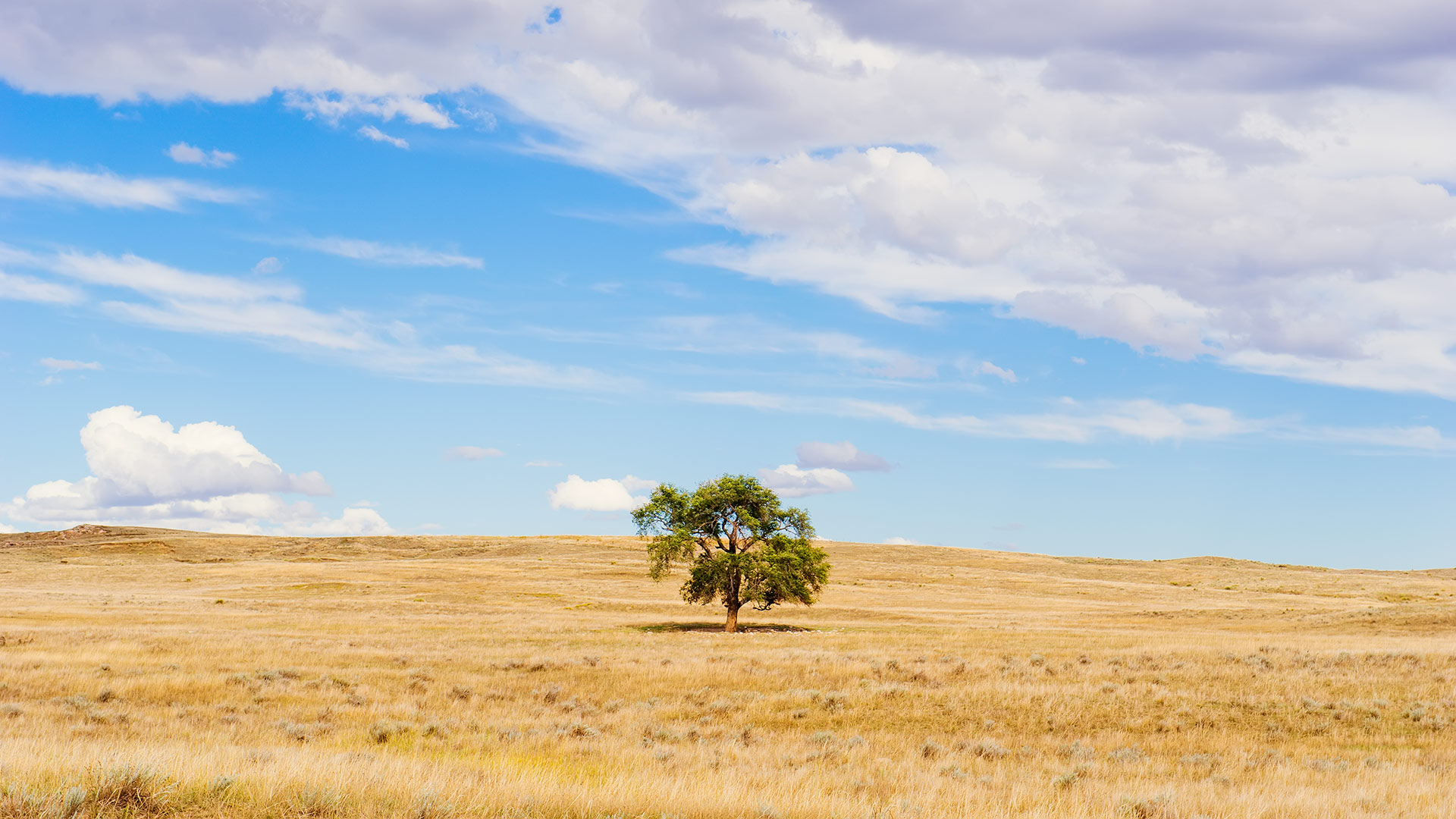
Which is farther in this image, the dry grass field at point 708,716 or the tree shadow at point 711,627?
the tree shadow at point 711,627

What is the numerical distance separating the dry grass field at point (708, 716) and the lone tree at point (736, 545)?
Result: 290 cm

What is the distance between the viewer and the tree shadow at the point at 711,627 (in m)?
50.9

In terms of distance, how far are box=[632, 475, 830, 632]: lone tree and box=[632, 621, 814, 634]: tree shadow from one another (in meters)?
1.11

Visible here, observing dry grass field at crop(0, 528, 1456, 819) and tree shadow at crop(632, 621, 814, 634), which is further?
tree shadow at crop(632, 621, 814, 634)

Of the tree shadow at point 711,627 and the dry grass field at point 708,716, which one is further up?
the dry grass field at point 708,716

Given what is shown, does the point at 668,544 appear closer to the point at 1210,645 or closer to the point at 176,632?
the point at 176,632

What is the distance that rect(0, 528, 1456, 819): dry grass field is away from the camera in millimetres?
9273

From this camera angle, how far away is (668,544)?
53.3 m

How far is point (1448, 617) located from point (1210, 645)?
868 inches

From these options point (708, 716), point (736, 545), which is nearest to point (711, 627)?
point (736, 545)

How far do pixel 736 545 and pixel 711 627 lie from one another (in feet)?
15.9

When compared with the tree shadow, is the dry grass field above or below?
above

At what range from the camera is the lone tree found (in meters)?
53.0

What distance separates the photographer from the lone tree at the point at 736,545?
5297 centimetres
